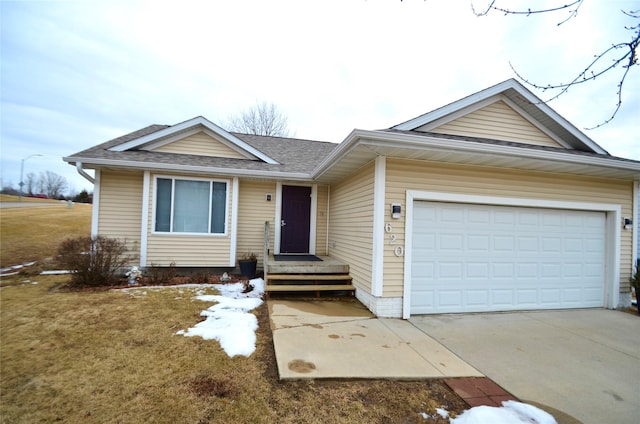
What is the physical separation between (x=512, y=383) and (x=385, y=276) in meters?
2.29

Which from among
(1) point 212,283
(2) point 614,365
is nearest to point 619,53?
(2) point 614,365

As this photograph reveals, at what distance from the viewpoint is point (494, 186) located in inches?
214

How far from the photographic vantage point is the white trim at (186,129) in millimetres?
7520

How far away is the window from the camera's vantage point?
295 inches

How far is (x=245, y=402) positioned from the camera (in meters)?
2.52

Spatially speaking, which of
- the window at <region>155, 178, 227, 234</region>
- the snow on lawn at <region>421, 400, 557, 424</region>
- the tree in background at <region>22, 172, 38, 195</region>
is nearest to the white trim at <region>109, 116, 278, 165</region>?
the window at <region>155, 178, 227, 234</region>

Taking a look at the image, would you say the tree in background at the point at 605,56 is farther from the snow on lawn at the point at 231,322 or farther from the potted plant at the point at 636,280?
the potted plant at the point at 636,280

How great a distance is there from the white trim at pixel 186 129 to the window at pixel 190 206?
1.19 meters

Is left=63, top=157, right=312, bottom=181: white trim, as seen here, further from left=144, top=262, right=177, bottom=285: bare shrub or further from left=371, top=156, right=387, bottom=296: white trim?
left=371, top=156, right=387, bottom=296: white trim

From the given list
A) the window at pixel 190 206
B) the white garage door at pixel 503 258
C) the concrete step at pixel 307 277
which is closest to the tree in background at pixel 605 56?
the white garage door at pixel 503 258

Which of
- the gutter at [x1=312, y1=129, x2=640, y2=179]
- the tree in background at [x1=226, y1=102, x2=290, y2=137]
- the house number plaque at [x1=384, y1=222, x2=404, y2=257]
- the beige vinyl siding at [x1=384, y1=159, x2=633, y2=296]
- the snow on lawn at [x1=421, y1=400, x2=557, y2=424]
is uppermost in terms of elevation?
the tree in background at [x1=226, y1=102, x2=290, y2=137]

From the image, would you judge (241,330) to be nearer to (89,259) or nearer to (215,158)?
(89,259)

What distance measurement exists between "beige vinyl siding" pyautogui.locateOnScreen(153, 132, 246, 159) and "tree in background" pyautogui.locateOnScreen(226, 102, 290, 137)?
13.3m

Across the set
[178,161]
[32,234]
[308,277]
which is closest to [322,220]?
[308,277]
